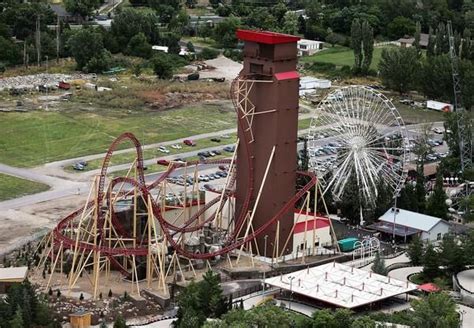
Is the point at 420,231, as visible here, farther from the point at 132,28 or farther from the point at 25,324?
the point at 132,28

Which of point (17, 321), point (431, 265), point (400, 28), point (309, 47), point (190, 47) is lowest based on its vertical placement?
point (431, 265)

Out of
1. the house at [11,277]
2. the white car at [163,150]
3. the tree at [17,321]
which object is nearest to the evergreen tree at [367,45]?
the white car at [163,150]

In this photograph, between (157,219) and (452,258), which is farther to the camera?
(157,219)

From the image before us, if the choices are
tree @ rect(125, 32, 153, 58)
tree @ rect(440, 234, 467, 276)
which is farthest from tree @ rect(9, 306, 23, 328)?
tree @ rect(125, 32, 153, 58)

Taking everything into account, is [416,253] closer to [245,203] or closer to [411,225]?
[411,225]

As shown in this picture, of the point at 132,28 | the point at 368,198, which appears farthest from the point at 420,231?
the point at 132,28

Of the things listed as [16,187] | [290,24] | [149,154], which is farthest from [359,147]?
[290,24]
